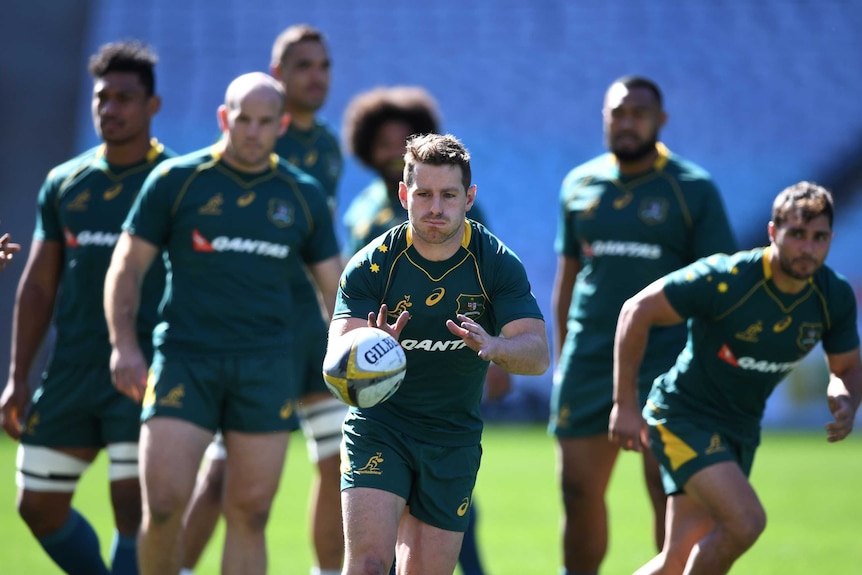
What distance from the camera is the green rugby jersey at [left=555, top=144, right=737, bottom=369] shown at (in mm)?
6879

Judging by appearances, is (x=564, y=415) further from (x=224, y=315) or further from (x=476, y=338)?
(x=476, y=338)

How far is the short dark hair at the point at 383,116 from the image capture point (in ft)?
27.0

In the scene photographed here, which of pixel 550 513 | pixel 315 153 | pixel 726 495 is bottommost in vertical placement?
pixel 550 513

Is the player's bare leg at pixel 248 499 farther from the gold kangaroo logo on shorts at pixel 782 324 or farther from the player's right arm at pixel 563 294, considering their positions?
the gold kangaroo logo on shorts at pixel 782 324

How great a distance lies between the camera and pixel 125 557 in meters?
6.40

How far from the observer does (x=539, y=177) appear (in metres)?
21.0

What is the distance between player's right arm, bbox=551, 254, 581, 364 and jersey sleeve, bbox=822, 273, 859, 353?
1.78 meters

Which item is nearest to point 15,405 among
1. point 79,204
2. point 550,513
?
point 79,204

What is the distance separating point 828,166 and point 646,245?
14.6m

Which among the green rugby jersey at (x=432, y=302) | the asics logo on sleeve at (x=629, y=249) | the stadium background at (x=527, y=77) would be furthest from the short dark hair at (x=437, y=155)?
the stadium background at (x=527, y=77)

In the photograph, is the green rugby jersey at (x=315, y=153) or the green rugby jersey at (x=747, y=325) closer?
the green rugby jersey at (x=747, y=325)

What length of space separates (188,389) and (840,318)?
300 centimetres

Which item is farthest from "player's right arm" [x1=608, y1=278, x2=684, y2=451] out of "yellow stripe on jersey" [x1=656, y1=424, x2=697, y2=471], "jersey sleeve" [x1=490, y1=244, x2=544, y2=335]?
"jersey sleeve" [x1=490, y1=244, x2=544, y2=335]

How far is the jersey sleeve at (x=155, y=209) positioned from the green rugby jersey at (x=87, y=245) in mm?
550
